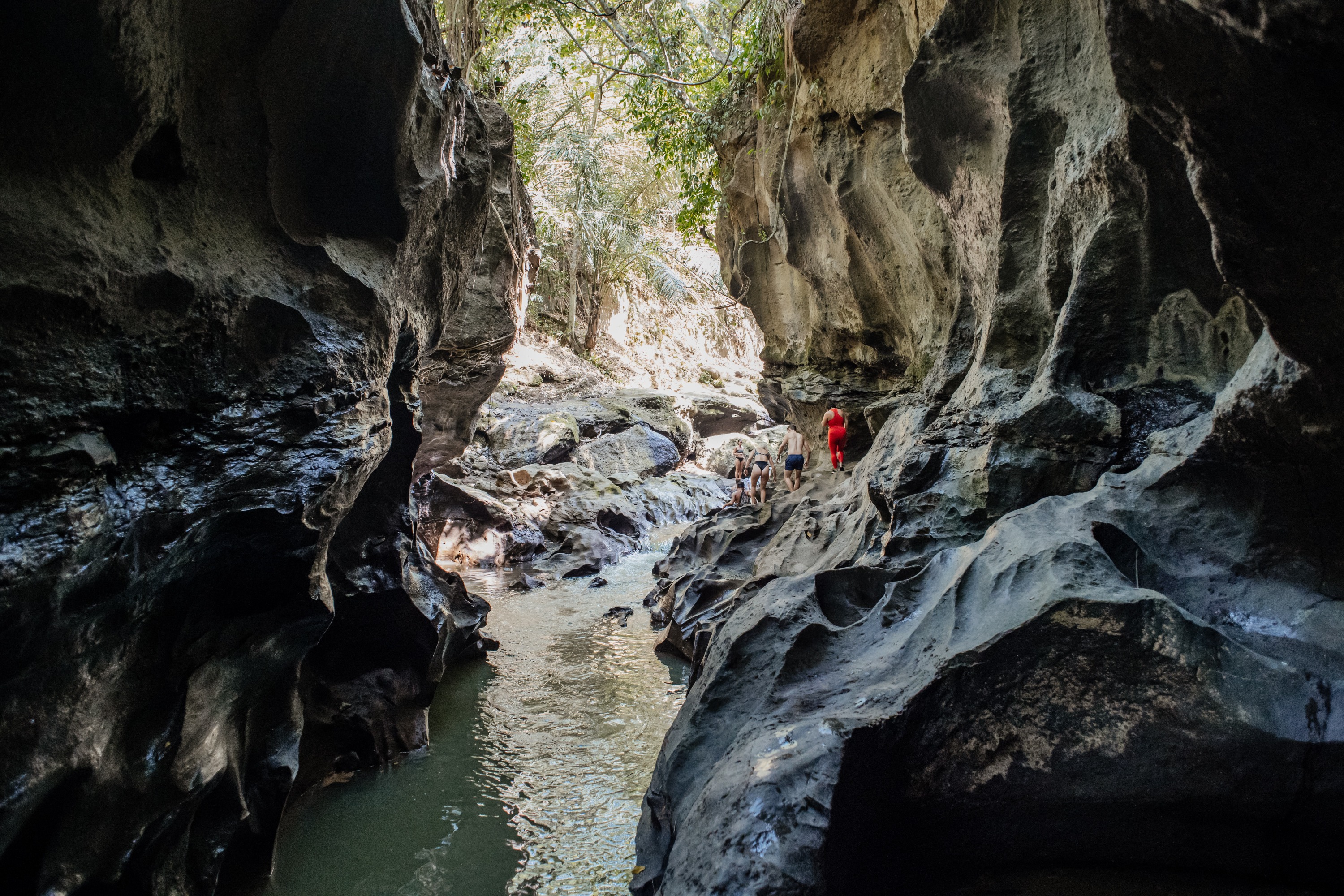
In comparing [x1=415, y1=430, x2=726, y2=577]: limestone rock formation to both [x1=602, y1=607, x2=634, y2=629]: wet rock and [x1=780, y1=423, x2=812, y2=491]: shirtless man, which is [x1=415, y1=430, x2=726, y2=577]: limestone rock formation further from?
[x1=780, y1=423, x2=812, y2=491]: shirtless man

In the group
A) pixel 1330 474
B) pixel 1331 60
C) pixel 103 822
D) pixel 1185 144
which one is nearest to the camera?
pixel 1331 60

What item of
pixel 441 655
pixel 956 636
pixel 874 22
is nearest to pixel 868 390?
pixel 874 22

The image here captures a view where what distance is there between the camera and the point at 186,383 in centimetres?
297

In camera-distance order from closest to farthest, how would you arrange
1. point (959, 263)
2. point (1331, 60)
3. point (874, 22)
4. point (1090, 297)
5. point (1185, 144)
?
point (1331, 60) → point (1185, 144) → point (1090, 297) → point (959, 263) → point (874, 22)

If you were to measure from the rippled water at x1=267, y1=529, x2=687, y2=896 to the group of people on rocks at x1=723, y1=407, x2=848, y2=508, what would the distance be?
427 centimetres

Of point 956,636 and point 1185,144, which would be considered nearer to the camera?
point 1185,144

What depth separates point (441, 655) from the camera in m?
5.92

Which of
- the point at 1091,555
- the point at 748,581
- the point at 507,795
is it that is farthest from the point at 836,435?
the point at 1091,555

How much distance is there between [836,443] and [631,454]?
10.7 meters

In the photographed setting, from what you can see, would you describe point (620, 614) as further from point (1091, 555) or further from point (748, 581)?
point (1091, 555)

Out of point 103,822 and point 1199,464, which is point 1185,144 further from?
point 103,822

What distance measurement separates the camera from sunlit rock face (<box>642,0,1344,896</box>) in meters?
1.83

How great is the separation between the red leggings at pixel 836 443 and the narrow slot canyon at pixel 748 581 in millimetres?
2895

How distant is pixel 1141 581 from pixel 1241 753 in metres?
0.79
